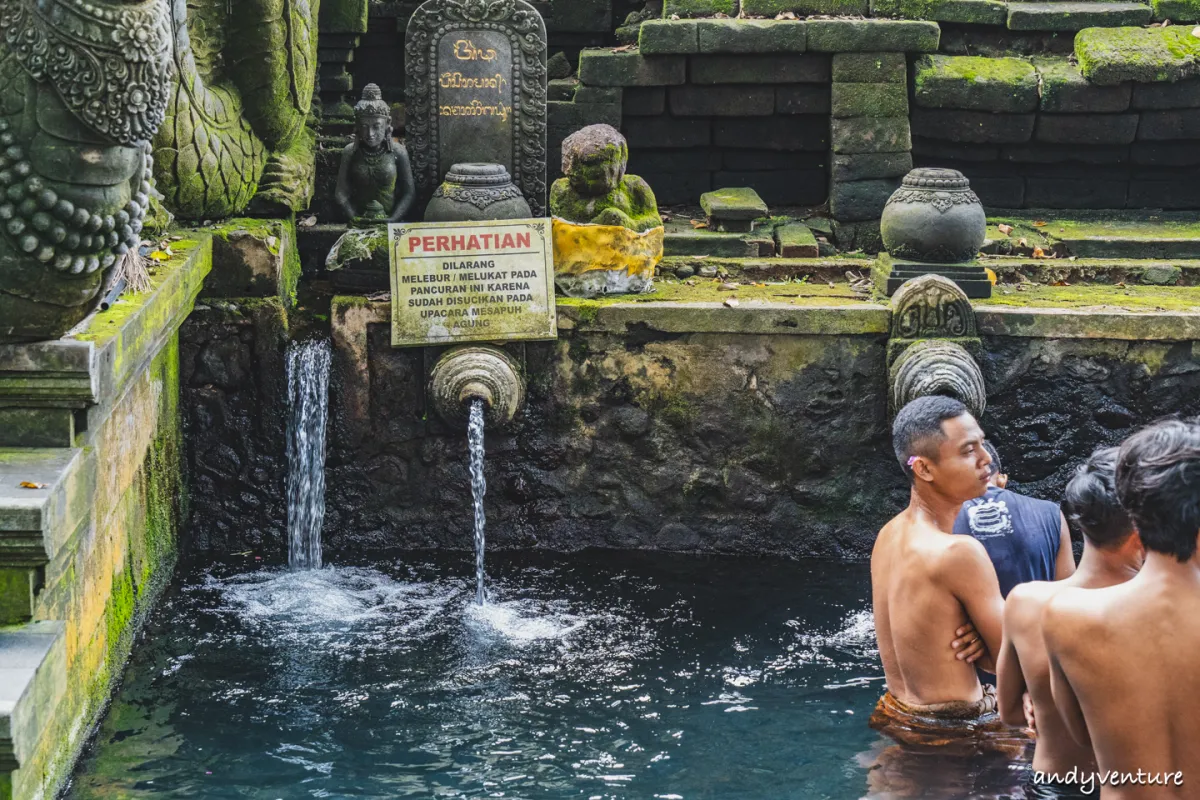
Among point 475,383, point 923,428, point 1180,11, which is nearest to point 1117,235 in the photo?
point 1180,11

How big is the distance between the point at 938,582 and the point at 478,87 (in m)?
4.87

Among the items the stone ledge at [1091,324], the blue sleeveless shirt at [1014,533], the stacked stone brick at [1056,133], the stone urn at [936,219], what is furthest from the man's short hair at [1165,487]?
the stacked stone brick at [1056,133]

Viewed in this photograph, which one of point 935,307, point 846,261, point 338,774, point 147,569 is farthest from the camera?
point 846,261

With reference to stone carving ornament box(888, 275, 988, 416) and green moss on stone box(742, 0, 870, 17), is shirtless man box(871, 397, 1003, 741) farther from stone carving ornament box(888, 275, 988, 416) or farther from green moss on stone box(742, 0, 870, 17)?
green moss on stone box(742, 0, 870, 17)

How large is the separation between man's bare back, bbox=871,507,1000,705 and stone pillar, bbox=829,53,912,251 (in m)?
5.36

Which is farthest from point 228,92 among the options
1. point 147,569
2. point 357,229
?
point 147,569

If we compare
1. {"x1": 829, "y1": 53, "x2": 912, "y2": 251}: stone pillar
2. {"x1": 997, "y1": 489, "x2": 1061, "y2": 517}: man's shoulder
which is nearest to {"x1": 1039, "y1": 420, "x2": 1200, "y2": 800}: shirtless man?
{"x1": 997, "y1": 489, "x2": 1061, "y2": 517}: man's shoulder

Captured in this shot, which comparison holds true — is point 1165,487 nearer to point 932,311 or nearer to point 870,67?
point 932,311

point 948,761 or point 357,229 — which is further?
point 357,229

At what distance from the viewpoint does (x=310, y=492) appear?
816cm

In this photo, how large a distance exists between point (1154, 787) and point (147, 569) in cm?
483

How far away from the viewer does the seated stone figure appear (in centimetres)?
844

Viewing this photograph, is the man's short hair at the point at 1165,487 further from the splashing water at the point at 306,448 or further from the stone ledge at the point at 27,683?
the splashing water at the point at 306,448

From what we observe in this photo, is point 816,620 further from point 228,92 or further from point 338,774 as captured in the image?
point 228,92
